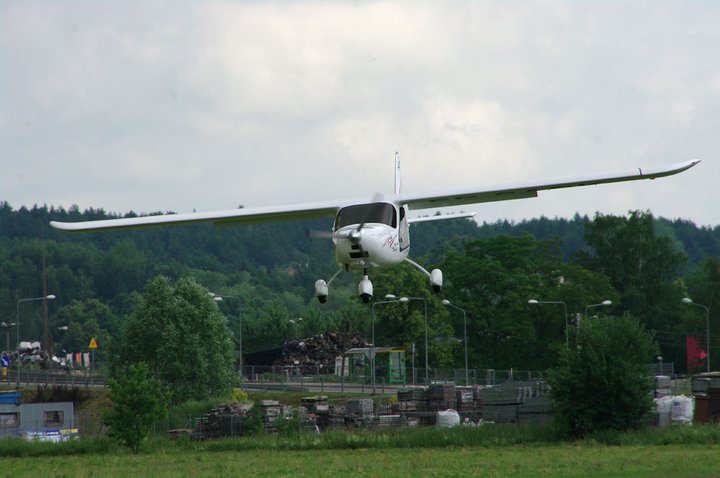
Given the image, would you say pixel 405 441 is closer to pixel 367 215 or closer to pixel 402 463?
pixel 402 463

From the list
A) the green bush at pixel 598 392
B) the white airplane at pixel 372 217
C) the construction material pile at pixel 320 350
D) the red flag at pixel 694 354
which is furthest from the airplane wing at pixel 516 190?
the construction material pile at pixel 320 350

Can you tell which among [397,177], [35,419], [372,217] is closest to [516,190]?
[372,217]

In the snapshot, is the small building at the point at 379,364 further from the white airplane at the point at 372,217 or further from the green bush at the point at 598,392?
the white airplane at the point at 372,217

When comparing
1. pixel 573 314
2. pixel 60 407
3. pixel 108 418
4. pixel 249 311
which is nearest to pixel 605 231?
pixel 573 314

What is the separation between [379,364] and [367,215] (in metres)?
59.4

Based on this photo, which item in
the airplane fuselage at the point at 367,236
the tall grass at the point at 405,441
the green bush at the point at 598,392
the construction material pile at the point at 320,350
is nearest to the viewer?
the airplane fuselage at the point at 367,236

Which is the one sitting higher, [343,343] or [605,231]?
[605,231]

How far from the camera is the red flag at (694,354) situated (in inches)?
3477

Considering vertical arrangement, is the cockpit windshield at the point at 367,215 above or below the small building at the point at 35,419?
above

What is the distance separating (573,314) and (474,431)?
51491 mm

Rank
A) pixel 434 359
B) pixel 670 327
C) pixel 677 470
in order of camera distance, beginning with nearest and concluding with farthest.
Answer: pixel 677 470 < pixel 434 359 < pixel 670 327

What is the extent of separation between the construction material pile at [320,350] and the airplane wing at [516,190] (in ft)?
242

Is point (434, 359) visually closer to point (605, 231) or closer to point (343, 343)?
point (343, 343)

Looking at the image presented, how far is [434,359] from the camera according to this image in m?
79.2
